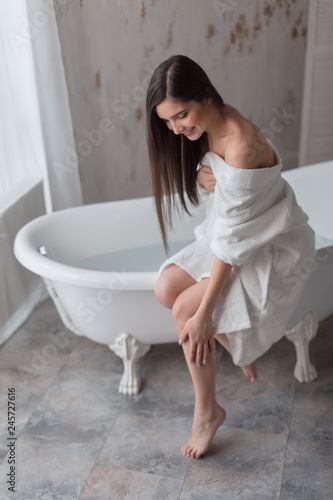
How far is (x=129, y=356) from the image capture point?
1.99 metres

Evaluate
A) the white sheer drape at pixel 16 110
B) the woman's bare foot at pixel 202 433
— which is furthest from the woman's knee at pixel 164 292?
the white sheer drape at pixel 16 110

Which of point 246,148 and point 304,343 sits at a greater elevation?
point 246,148

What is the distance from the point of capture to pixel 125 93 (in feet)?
9.41

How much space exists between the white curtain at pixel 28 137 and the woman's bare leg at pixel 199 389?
36.9 inches

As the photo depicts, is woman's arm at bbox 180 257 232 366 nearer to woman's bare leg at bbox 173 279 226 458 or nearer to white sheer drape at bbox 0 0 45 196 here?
woman's bare leg at bbox 173 279 226 458

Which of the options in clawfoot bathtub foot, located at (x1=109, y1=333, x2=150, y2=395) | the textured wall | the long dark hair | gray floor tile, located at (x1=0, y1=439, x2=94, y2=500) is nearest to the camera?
the long dark hair

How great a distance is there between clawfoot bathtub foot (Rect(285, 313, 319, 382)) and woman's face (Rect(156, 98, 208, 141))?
0.85 meters

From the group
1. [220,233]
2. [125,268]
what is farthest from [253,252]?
[125,268]

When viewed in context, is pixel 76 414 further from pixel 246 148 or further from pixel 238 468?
pixel 246 148

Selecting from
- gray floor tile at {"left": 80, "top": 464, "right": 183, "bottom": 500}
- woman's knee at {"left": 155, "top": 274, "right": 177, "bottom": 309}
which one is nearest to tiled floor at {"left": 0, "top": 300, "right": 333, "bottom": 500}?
gray floor tile at {"left": 80, "top": 464, "right": 183, "bottom": 500}

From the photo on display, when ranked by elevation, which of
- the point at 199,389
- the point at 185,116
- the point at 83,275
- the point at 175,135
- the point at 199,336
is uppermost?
the point at 185,116

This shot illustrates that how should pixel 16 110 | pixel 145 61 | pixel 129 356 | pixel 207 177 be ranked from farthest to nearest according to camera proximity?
pixel 145 61, pixel 16 110, pixel 129 356, pixel 207 177

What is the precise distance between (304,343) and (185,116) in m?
1.00

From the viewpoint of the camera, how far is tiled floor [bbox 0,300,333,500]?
1671mm
